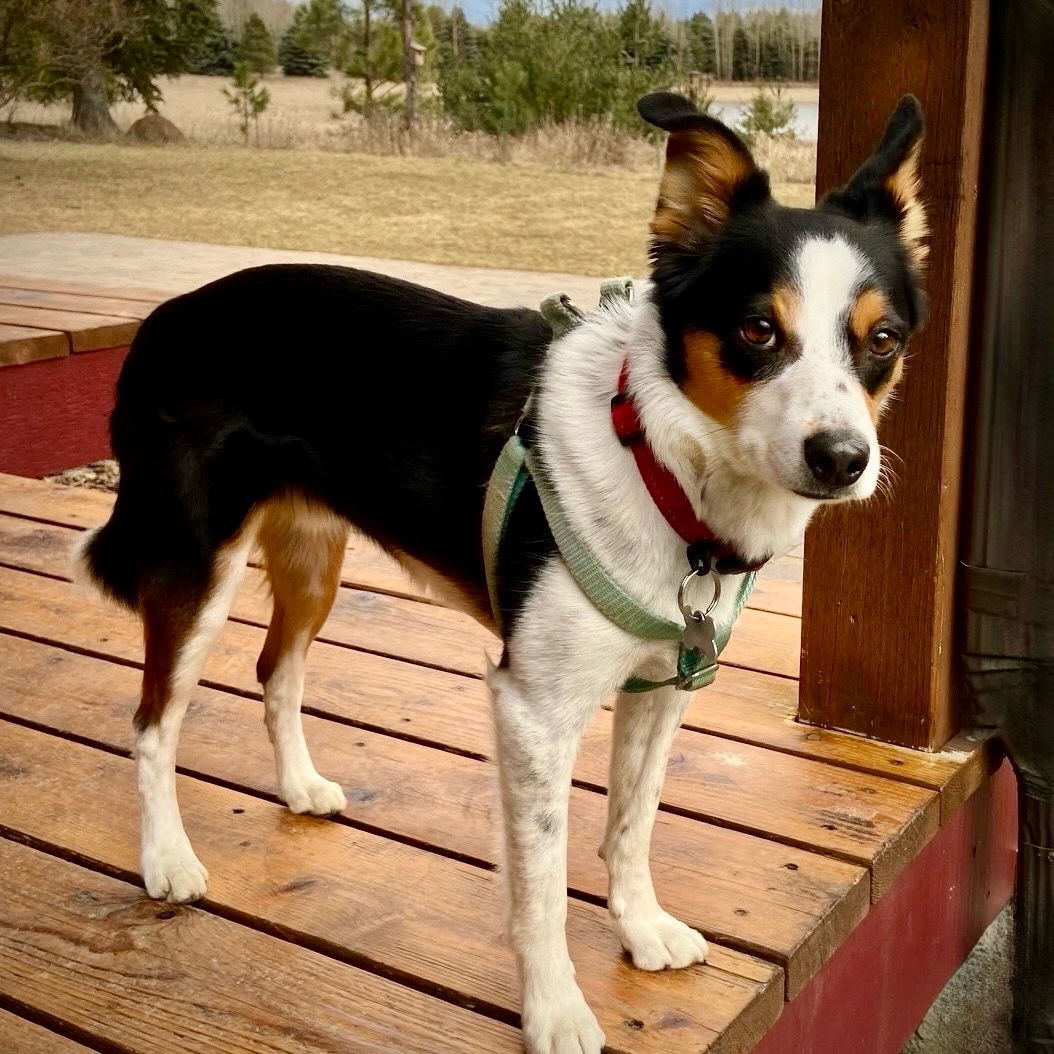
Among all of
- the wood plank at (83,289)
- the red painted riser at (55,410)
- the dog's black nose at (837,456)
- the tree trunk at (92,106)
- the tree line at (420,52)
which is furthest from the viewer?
the tree trunk at (92,106)

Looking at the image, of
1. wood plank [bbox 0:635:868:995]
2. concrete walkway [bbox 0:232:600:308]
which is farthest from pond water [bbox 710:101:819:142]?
wood plank [bbox 0:635:868:995]

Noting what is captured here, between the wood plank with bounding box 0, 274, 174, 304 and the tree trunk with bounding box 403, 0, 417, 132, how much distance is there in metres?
4.21

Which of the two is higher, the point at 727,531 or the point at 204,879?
the point at 727,531

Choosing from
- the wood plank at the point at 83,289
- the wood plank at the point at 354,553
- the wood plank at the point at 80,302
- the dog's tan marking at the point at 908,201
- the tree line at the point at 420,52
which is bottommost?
the wood plank at the point at 354,553

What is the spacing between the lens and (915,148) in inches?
56.7

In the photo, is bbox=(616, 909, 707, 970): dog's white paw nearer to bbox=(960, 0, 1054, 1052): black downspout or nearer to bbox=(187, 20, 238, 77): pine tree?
bbox=(960, 0, 1054, 1052): black downspout

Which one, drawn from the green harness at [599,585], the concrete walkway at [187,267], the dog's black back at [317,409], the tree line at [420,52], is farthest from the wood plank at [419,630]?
the tree line at [420,52]

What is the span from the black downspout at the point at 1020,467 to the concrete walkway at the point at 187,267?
12.5ft

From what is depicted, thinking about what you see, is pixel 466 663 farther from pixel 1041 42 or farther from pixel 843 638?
pixel 1041 42

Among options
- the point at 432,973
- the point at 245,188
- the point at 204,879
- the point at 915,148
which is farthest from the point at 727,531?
the point at 245,188

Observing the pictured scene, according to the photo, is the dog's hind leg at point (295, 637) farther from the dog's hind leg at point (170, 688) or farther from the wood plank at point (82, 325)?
the wood plank at point (82, 325)

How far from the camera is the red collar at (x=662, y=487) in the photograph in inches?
53.7

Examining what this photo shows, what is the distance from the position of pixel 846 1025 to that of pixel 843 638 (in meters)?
0.57

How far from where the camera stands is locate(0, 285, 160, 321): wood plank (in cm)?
413
